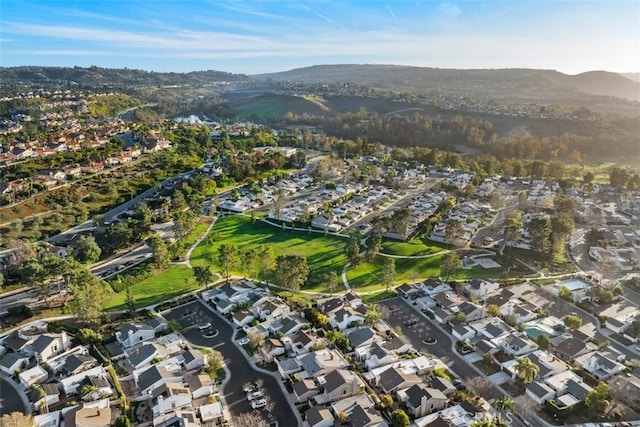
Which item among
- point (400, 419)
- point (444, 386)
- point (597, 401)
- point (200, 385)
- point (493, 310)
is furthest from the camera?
point (493, 310)

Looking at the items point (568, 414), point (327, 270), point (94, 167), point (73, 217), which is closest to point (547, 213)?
point (327, 270)

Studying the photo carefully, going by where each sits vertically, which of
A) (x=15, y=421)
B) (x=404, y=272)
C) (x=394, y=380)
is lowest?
(x=404, y=272)

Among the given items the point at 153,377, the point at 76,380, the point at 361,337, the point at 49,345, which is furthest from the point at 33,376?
the point at 361,337

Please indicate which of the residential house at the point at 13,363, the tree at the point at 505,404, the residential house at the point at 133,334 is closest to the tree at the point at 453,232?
the tree at the point at 505,404

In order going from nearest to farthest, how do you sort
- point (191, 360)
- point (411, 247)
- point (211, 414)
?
point (211, 414) → point (191, 360) → point (411, 247)

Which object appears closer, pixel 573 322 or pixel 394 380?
pixel 394 380

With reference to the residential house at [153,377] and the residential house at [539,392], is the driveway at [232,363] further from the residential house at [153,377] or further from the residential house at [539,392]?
the residential house at [539,392]

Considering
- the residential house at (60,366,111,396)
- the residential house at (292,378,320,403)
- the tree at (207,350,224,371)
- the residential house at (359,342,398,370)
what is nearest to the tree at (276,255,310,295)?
the tree at (207,350,224,371)

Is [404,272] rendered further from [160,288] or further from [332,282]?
[160,288]
